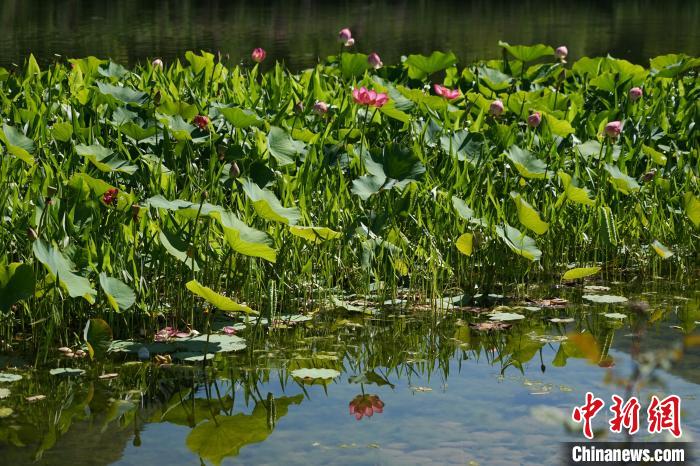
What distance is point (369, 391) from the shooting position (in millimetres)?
2314

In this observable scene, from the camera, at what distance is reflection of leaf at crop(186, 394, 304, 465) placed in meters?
2.01

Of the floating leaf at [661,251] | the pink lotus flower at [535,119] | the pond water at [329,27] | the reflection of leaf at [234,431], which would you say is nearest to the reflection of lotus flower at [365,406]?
the reflection of leaf at [234,431]

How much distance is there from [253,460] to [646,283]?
1.66m

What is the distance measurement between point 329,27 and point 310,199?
11.7 metres

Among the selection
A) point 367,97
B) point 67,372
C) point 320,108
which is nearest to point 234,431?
point 67,372

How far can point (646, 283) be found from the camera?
3.20 metres

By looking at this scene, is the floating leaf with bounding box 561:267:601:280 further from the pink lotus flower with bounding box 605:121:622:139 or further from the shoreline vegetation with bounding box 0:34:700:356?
the pink lotus flower with bounding box 605:121:622:139

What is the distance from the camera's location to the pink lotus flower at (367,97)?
10.6ft

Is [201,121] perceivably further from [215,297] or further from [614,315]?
[614,315]

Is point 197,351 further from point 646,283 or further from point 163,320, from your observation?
point 646,283

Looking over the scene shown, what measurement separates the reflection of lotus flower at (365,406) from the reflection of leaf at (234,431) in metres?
0.12

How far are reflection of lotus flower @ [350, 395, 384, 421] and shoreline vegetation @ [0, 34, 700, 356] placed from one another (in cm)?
35

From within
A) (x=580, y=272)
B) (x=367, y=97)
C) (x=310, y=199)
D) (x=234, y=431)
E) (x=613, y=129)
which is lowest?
(x=234, y=431)

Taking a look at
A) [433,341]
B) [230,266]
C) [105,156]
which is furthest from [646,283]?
[105,156]
